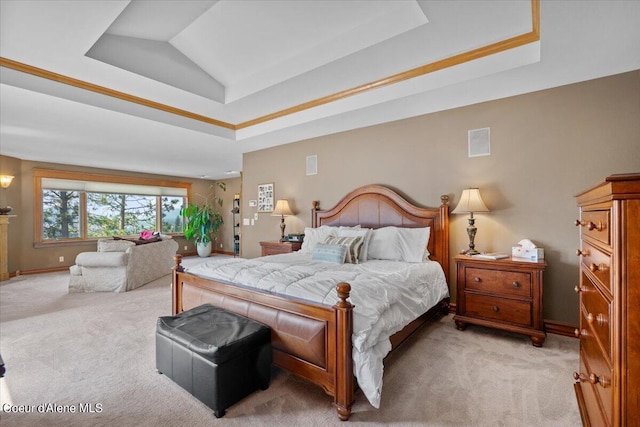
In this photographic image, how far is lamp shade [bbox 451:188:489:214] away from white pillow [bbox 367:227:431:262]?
44 centimetres

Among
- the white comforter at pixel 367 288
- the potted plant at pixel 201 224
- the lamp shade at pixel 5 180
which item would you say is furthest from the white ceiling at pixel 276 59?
the potted plant at pixel 201 224

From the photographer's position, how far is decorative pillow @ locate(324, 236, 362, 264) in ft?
10.4

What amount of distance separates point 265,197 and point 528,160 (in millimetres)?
3988

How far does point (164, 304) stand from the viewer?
395 centimetres

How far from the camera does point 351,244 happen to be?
10.6 feet

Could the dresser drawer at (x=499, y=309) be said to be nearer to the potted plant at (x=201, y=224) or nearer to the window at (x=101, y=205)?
the potted plant at (x=201, y=224)

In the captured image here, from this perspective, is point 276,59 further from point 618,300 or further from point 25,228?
point 25,228

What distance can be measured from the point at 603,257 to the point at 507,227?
220 cm

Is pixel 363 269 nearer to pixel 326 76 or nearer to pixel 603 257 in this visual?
pixel 603 257

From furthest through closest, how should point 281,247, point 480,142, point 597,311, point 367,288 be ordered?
point 281,247 < point 480,142 < point 367,288 < point 597,311

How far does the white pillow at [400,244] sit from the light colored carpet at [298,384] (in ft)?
2.52

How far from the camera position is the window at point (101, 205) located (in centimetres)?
642

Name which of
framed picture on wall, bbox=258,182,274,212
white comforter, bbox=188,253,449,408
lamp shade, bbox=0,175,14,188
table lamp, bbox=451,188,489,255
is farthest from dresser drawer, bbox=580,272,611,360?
lamp shade, bbox=0,175,14,188

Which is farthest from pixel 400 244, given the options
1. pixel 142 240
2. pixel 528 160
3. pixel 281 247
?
pixel 142 240
